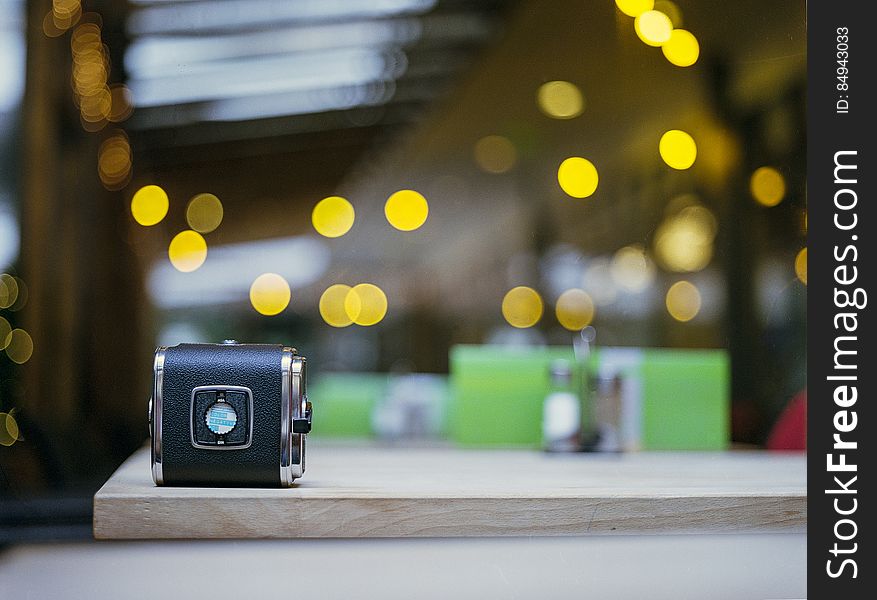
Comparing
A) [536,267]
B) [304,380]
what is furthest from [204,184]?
[304,380]

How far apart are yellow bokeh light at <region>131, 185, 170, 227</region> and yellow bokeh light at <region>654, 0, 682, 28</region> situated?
3426 mm

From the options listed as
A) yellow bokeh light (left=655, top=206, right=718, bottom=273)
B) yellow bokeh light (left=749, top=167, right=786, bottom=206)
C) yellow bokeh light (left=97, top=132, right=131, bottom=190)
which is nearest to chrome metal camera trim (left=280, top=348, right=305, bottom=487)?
yellow bokeh light (left=749, top=167, right=786, bottom=206)

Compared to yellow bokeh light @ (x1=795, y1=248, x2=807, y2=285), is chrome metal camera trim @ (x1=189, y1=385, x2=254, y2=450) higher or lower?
lower

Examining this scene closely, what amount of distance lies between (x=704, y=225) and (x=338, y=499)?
443 cm

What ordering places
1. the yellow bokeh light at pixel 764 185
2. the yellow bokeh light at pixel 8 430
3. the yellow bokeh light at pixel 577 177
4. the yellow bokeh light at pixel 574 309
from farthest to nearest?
the yellow bokeh light at pixel 574 309
the yellow bokeh light at pixel 577 177
the yellow bokeh light at pixel 764 185
the yellow bokeh light at pixel 8 430

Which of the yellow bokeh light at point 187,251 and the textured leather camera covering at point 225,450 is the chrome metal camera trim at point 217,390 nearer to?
the textured leather camera covering at point 225,450

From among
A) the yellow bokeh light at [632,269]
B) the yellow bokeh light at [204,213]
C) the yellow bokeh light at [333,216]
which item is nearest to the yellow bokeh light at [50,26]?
the yellow bokeh light at [204,213]

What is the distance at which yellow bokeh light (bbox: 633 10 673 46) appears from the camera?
2.73 m

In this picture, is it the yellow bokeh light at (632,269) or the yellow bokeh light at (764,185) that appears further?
the yellow bokeh light at (632,269)

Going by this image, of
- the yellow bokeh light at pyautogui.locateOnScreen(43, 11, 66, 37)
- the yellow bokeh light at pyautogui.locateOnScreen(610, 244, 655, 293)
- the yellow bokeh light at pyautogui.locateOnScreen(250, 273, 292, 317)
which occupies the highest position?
the yellow bokeh light at pyautogui.locateOnScreen(43, 11, 66, 37)

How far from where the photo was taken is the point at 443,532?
129 cm

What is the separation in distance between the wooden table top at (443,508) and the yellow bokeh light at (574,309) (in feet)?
Result: 15.9

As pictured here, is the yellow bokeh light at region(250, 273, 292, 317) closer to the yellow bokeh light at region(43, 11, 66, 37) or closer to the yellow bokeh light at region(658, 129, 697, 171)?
the yellow bokeh light at region(43, 11, 66, 37)

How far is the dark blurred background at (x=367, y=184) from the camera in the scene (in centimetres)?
354
